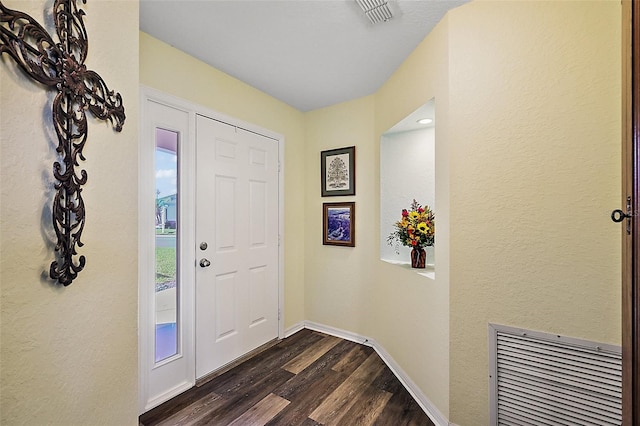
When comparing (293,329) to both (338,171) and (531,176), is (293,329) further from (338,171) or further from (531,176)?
(531,176)

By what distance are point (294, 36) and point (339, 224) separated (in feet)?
5.69

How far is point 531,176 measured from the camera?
55.5 inches

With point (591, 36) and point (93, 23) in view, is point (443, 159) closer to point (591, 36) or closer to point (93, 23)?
point (591, 36)

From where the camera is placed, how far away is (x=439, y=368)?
173 cm

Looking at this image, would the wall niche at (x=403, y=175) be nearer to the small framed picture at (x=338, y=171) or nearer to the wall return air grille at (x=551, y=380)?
the small framed picture at (x=338, y=171)

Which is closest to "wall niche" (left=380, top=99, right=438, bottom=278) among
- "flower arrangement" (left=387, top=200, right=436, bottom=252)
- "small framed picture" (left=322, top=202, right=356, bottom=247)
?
"flower arrangement" (left=387, top=200, right=436, bottom=252)

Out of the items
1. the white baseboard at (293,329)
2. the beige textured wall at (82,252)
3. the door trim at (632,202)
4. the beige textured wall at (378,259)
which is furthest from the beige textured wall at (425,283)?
the beige textured wall at (82,252)

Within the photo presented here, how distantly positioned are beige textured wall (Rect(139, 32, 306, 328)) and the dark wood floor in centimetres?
72

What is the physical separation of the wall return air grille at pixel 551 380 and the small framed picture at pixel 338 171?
179 cm

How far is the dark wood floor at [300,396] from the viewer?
1764 mm

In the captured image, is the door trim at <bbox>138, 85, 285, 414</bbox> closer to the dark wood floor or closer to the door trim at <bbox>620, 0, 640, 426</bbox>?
the dark wood floor

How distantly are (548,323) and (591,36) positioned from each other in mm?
1357

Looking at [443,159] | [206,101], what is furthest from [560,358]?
[206,101]

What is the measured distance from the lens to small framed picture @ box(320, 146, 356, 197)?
2885 millimetres
